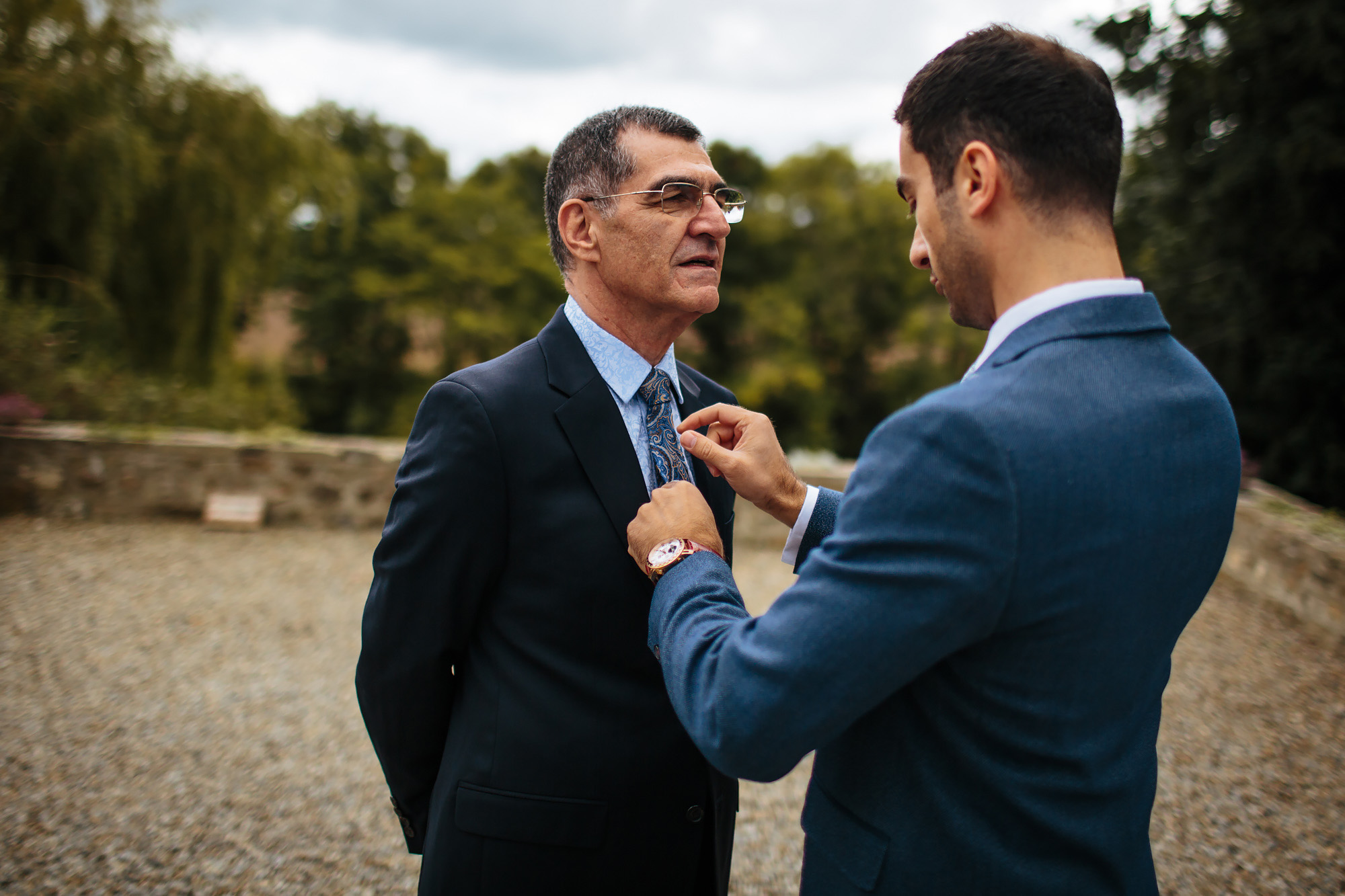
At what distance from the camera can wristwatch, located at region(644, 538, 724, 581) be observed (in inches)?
51.1

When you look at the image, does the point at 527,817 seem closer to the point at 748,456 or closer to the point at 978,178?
the point at 748,456

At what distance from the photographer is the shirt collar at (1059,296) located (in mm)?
1083

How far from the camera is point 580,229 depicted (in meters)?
1.86

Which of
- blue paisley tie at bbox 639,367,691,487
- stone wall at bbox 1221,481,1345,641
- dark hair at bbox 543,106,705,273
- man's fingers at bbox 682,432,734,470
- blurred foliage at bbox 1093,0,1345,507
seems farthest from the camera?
blurred foliage at bbox 1093,0,1345,507

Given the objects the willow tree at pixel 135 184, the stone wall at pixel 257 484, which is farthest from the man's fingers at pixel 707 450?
the willow tree at pixel 135 184

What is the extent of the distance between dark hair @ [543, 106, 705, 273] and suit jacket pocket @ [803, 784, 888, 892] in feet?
4.23

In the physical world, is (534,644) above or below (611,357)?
below

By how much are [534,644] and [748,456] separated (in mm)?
574

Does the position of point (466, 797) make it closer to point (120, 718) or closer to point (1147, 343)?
point (1147, 343)

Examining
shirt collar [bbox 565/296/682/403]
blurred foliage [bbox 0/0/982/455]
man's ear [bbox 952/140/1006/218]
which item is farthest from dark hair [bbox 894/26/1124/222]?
blurred foliage [bbox 0/0/982/455]

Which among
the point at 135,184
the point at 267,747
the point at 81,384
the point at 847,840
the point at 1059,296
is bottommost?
the point at 267,747

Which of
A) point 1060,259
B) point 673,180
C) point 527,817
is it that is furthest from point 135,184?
point 1060,259

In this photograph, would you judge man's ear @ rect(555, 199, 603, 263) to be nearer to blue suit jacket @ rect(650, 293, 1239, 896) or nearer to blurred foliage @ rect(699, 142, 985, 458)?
blue suit jacket @ rect(650, 293, 1239, 896)

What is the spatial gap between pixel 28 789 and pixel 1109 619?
4.44 metres
